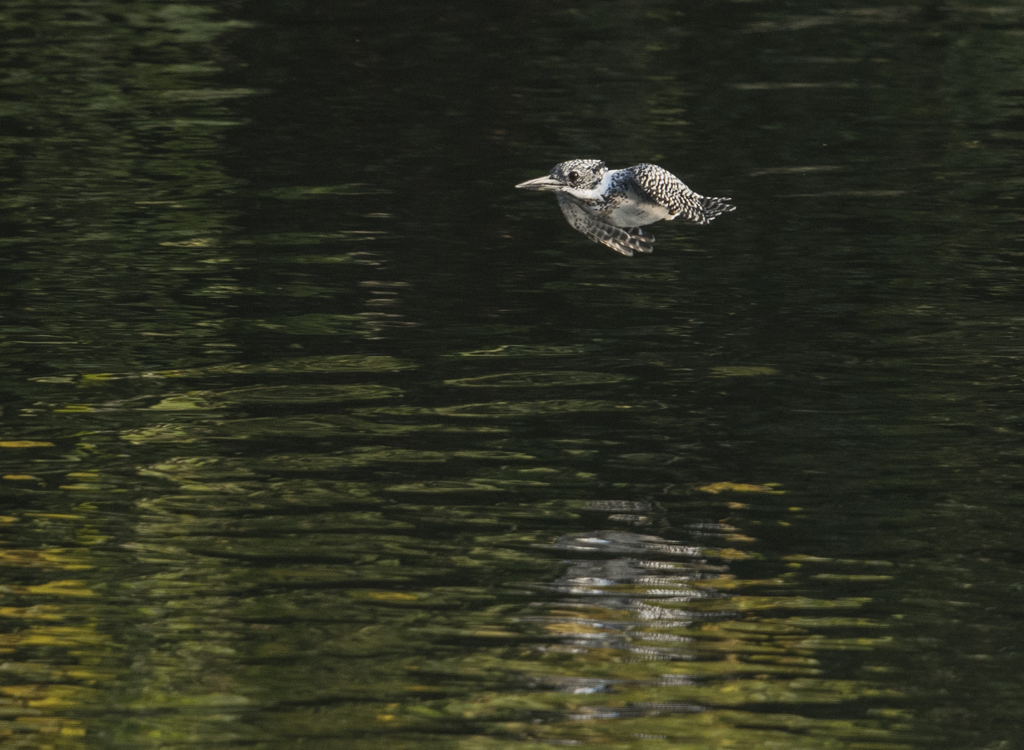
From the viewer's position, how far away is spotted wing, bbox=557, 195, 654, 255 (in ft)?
37.6

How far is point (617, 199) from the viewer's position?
11336mm

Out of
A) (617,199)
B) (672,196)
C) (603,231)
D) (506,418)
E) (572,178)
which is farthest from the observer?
(603,231)

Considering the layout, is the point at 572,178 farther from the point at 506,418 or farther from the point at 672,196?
the point at 506,418

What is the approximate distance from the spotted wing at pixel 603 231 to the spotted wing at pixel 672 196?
0.29 m

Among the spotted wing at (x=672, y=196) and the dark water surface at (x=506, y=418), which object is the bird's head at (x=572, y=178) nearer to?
the spotted wing at (x=672, y=196)

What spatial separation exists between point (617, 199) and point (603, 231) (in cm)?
30

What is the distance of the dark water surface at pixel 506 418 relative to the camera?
747 cm

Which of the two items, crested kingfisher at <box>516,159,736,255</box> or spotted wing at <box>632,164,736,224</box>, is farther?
spotted wing at <box>632,164,736,224</box>

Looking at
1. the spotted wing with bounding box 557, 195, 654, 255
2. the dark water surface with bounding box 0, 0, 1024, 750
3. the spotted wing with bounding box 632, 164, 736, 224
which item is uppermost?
the spotted wing with bounding box 632, 164, 736, 224

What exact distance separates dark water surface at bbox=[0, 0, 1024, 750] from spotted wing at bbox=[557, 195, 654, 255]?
0.86m

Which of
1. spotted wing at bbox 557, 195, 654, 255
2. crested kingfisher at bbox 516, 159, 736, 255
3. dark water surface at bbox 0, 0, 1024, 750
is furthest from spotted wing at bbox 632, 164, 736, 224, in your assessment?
dark water surface at bbox 0, 0, 1024, 750

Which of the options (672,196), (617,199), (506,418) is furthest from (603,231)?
(506,418)

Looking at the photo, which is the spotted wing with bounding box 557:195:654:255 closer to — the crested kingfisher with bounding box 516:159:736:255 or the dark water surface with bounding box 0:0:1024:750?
the crested kingfisher with bounding box 516:159:736:255

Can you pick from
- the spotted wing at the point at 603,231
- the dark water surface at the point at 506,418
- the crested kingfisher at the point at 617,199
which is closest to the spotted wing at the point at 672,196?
the crested kingfisher at the point at 617,199
